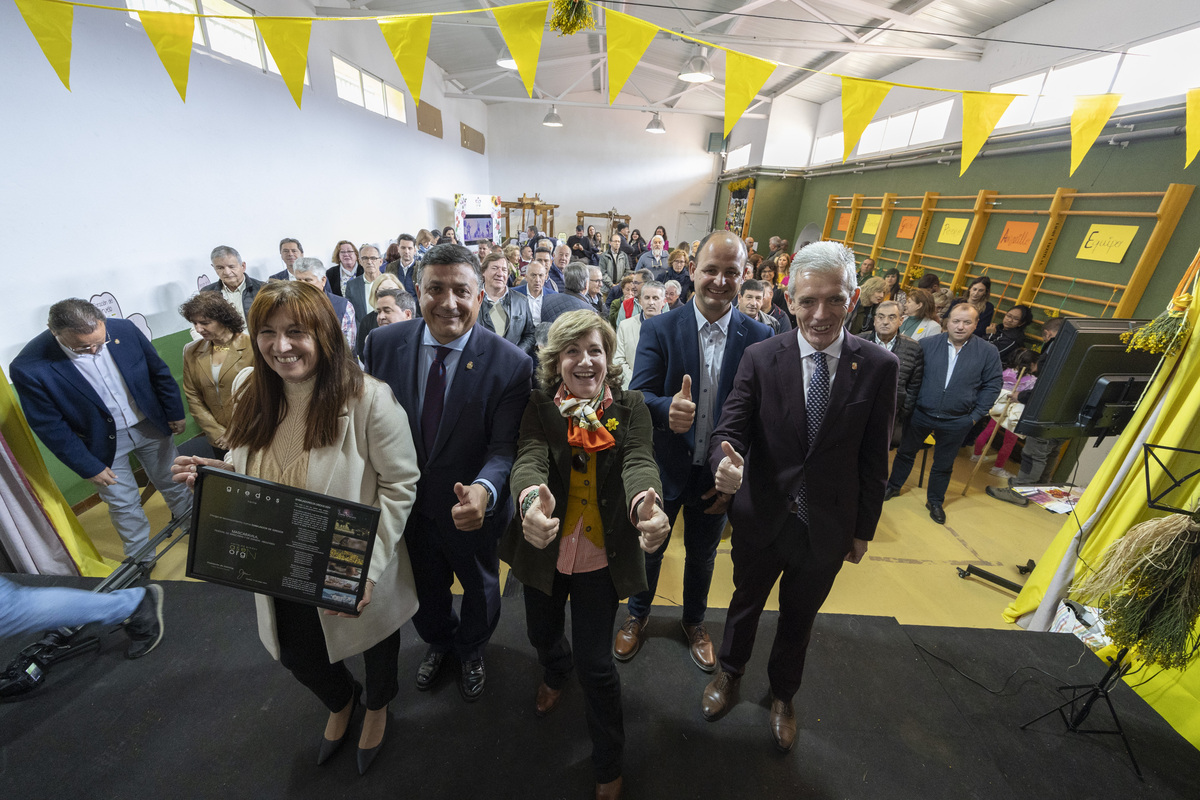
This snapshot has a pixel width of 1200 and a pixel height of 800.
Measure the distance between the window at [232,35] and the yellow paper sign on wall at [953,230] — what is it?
9.40 m

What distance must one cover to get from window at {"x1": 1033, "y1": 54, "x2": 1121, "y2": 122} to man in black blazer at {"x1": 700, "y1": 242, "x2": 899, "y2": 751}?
5.99 metres

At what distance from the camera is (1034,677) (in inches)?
88.4

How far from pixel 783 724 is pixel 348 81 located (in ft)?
31.2

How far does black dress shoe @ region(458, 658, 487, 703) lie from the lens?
1.99m

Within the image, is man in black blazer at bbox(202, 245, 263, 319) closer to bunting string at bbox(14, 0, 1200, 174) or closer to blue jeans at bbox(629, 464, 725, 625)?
bunting string at bbox(14, 0, 1200, 174)

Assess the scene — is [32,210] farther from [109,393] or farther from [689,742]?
[689,742]

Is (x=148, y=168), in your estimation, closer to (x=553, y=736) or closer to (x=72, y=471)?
(x=72, y=471)

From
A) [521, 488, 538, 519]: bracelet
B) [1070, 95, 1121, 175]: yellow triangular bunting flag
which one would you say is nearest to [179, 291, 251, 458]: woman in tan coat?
[521, 488, 538, 519]: bracelet

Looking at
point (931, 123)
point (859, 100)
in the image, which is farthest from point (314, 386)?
point (931, 123)

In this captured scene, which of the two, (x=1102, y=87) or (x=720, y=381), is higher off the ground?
(x=1102, y=87)

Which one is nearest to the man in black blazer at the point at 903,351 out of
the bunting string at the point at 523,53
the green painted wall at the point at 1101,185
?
the bunting string at the point at 523,53

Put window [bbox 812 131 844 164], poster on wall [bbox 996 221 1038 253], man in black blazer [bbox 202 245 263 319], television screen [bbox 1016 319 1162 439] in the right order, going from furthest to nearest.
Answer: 1. window [bbox 812 131 844 164]
2. poster on wall [bbox 996 221 1038 253]
3. man in black blazer [bbox 202 245 263 319]
4. television screen [bbox 1016 319 1162 439]

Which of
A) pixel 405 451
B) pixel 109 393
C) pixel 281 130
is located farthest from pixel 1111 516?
pixel 281 130

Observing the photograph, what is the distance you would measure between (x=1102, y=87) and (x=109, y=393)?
9.68 meters
